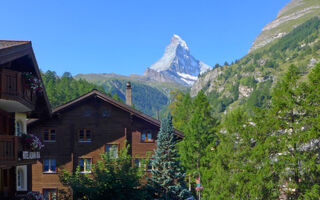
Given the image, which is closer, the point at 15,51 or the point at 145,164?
the point at 15,51

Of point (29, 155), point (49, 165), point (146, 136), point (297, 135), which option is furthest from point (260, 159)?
point (49, 165)

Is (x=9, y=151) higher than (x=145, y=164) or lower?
higher

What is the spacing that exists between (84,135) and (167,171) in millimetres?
8581

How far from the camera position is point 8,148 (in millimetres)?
12477

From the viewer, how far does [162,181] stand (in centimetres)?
2609

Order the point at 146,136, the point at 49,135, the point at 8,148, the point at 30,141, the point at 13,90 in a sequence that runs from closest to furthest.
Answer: the point at 8,148 < the point at 13,90 < the point at 30,141 < the point at 49,135 < the point at 146,136

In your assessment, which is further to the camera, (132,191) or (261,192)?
(261,192)

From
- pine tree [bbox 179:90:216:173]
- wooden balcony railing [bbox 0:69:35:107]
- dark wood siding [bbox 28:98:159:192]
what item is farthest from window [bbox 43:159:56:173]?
wooden balcony railing [bbox 0:69:35:107]

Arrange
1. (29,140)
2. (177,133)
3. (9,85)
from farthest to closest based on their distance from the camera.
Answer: (177,133) < (29,140) < (9,85)

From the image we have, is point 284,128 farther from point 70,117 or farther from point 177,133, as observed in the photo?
point 70,117

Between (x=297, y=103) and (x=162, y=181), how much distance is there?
11.2m

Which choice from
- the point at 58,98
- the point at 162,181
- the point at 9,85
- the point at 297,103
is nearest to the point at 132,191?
the point at 162,181

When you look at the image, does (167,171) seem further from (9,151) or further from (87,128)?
(9,151)

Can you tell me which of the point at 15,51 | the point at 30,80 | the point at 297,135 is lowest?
the point at 297,135
